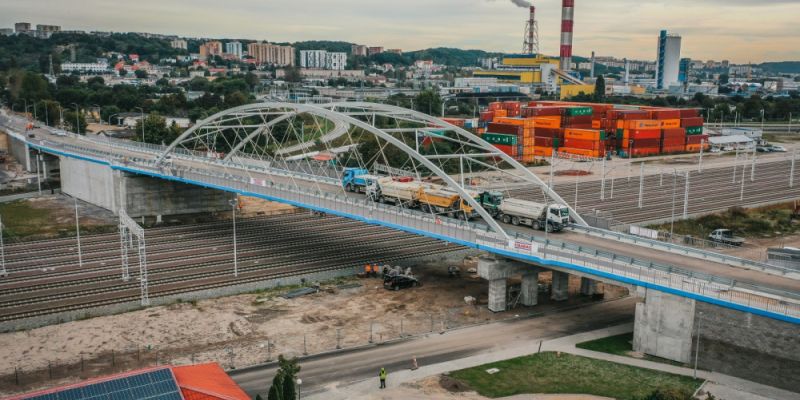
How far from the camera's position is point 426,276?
51.2m

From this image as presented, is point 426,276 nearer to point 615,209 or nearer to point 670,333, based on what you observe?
point 670,333

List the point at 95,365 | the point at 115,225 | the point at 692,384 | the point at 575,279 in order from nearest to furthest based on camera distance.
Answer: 1. the point at 692,384
2. the point at 95,365
3. the point at 575,279
4. the point at 115,225

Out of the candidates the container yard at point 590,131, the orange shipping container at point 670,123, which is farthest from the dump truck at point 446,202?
the orange shipping container at point 670,123

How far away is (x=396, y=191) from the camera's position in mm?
52281

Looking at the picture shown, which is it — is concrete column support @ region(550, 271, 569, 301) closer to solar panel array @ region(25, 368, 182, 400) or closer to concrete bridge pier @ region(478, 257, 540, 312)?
concrete bridge pier @ region(478, 257, 540, 312)

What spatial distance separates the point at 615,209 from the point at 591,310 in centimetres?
3461

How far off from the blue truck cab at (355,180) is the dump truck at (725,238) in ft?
102

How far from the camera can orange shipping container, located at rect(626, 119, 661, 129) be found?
12069 centimetres

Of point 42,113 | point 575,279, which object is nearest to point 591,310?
point 575,279

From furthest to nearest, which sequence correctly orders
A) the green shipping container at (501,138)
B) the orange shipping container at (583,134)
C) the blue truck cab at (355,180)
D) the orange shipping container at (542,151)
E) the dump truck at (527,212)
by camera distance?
the orange shipping container at (542,151)
the orange shipping container at (583,134)
the green shipping container at (501,138)
the blue truck cab at (355,180)
the dump truck at (527,212)

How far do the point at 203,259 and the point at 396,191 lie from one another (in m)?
16.8

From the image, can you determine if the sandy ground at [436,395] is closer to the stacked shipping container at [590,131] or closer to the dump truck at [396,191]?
the dump truck at [396,191]

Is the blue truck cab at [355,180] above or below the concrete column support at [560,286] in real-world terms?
above

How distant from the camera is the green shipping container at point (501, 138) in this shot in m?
110
